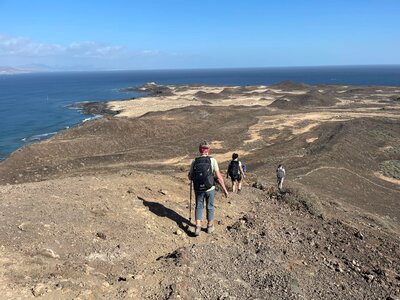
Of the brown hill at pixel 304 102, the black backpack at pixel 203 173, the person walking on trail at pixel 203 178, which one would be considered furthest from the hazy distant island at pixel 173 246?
the brown hill at pixel 304 102

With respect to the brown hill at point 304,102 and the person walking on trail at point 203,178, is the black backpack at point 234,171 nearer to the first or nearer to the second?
the person walking on trail at point 203,178

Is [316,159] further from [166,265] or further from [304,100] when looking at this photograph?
[304,100]

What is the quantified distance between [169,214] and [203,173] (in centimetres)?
168

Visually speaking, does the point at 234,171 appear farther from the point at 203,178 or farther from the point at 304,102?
the point at 304,102

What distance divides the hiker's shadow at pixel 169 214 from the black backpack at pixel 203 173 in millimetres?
1048

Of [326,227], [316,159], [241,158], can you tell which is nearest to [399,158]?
[316,159]

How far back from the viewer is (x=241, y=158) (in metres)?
35.7

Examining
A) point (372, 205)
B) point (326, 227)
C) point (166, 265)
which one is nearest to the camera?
point (166, 265)

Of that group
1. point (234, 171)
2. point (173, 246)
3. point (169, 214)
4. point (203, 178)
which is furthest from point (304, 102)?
point (173, 246)

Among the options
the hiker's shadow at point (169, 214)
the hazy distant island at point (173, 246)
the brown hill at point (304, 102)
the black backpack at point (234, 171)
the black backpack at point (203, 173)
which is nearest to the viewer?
the hazy distant island at point (173, 246)

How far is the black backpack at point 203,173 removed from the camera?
9.05 m

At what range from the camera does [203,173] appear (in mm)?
9062

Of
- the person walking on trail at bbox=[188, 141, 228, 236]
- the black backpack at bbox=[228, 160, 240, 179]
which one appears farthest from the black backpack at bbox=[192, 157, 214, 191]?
the black backpack at bbox=[228, 160, 240, 179]

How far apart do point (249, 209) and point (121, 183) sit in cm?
375
